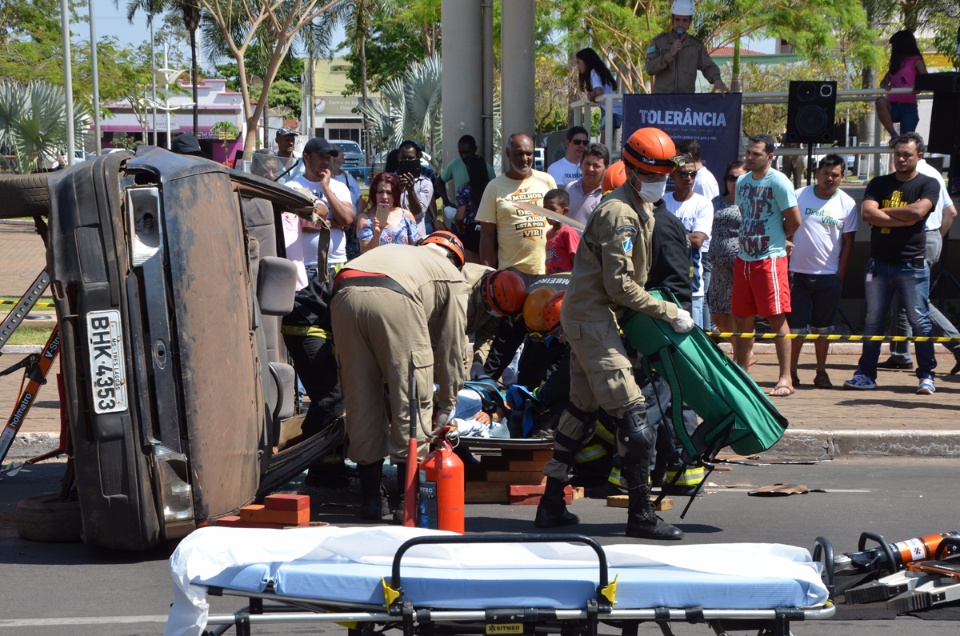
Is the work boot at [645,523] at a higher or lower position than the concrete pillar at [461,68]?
lower

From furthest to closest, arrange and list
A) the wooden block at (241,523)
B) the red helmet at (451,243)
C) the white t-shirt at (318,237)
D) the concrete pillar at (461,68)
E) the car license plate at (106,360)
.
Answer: the concrete pillar at (461,68)
the white t-shirt at (318,237)
the red helmet at (451,243)
the wooden block at (241,523)
the car license plate at (106,360)

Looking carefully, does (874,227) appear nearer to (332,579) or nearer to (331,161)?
(331,161)

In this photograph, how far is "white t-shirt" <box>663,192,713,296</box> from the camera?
1023cm

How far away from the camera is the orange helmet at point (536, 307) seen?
7.43 meters

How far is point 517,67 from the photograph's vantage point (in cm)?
1534

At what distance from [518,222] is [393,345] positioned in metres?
3.86

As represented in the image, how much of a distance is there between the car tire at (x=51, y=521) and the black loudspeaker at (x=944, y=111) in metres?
8.90

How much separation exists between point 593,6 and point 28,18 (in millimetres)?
18893

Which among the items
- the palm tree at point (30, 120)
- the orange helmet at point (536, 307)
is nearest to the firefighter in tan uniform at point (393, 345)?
the orange helmet at point (536, 307)

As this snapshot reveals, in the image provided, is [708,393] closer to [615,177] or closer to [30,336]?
[615,177]

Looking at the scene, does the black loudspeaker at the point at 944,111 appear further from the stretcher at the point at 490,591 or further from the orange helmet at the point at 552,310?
the stretcher at the point at 490,591

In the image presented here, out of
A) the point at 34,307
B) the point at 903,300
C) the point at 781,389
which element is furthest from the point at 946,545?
the point at 34,307

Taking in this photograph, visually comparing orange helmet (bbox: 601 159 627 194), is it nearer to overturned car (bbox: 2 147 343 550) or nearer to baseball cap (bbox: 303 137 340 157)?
overturned car (bbox: 2 147 343 550)

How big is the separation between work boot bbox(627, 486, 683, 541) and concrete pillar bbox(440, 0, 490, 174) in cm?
887
